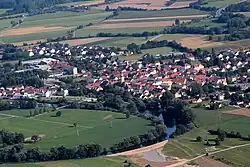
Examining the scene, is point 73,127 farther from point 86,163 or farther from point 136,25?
point 136,25

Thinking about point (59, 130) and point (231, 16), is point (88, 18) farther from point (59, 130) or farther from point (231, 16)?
point (59, 130)

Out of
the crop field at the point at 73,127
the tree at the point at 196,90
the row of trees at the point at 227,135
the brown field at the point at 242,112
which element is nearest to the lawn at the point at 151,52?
the tree at the point at 196,90

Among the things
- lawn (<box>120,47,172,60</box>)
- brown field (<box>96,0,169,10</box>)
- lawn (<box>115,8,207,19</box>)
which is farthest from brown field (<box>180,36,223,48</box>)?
brown field (<box>96,0,169,10</box>)

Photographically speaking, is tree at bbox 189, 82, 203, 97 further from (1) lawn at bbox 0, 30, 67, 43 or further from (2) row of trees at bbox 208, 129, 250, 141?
(1) lawn at bbox 0, 30, 67, 43

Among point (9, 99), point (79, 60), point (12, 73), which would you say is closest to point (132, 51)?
point (79, 60)

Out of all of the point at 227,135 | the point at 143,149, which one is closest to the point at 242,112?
the point at 227,135

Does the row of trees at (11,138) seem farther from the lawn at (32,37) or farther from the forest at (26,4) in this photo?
the forest at (26,4)
